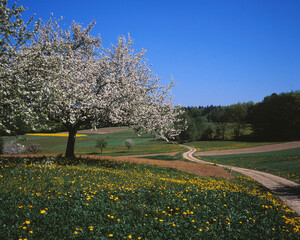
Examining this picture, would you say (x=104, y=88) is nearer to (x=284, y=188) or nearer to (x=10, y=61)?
(x=10, y=61)

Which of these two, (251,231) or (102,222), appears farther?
(251,231)

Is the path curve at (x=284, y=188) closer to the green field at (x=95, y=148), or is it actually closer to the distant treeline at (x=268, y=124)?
the green field at (x=95, y=148)

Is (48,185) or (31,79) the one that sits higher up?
(31,79)

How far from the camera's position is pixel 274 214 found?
8938mm

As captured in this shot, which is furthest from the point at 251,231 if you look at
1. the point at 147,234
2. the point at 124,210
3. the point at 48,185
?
the point at 48,185

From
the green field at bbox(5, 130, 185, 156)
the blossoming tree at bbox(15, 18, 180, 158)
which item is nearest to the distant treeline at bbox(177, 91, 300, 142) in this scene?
the green field at bbox(5, 130, 185, 156)

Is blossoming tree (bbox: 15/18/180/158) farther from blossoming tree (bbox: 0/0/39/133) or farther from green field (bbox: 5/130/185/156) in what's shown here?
green field (bbox: 5/130/185/156)

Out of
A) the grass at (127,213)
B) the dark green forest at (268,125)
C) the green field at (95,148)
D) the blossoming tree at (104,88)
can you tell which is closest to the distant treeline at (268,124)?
the dark green forest at (268,125)

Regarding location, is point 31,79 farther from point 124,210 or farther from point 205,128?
point 205,128

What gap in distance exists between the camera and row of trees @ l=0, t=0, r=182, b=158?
1023 cm

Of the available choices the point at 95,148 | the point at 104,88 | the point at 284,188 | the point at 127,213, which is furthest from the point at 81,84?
the point at 95,148

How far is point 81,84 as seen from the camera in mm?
16750

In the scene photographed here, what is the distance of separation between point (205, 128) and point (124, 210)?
80297mm

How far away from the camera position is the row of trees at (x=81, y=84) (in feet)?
33.6
